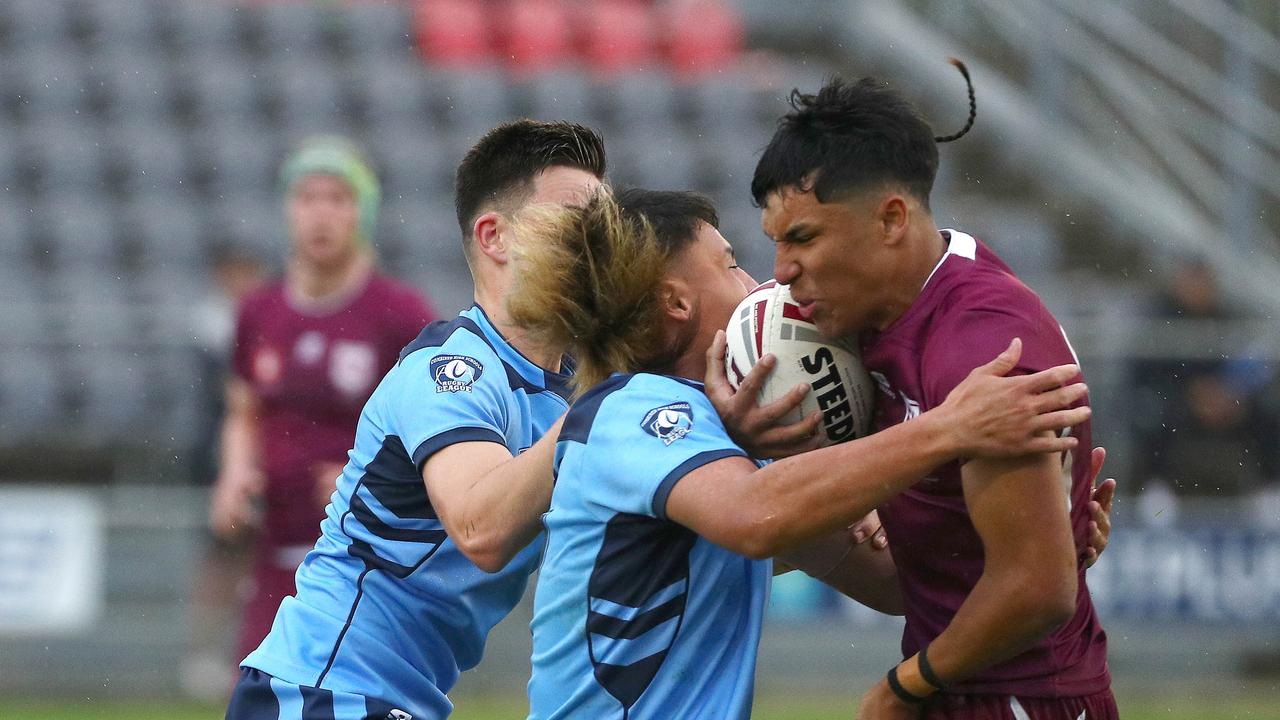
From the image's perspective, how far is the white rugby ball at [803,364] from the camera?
3.55 meters

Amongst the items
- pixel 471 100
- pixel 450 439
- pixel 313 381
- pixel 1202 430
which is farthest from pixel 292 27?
pixel 450 439

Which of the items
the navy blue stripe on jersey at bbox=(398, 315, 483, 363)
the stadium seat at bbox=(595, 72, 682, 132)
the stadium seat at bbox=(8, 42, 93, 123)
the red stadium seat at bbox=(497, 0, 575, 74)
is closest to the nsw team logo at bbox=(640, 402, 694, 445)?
the navy blue stripe on jersey at bbox=(398, 315, 483, 363)

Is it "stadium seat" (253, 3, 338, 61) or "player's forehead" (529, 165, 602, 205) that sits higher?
"stadium seat" (253, 3, 338, 61)

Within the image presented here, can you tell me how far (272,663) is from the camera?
14.2ft

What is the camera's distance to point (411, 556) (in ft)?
14.1

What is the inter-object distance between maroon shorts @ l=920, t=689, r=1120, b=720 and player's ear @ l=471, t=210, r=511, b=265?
5.83 ft

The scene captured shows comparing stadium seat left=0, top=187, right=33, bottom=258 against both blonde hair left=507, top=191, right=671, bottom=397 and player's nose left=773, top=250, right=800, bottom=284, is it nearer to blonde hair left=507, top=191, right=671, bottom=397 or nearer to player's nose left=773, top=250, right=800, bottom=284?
blonde hair left=507, top=191, right=671, bottom=397

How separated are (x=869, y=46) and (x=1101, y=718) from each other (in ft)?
52.3

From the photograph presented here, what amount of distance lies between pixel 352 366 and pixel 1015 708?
4.67 meters

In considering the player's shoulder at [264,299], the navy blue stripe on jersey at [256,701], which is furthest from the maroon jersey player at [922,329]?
the player's shoulder at [264,299]

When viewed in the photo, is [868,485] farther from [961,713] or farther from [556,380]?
[556,380]

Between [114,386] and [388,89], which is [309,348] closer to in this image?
[114,386]

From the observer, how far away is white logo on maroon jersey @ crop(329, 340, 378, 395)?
24.8ft

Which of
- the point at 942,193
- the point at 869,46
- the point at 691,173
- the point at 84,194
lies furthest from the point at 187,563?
the point at 869,46
